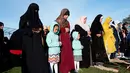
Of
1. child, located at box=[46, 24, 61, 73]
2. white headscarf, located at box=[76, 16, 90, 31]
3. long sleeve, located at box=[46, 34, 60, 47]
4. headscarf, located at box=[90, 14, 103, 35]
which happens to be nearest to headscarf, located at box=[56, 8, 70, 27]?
child, located at box=[46, 24, 61, 73]

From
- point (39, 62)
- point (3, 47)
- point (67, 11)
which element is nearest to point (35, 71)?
point (39, 62)

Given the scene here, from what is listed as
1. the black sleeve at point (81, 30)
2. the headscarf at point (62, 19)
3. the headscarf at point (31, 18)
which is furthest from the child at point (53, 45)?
the black sleeve at point (81, 30)

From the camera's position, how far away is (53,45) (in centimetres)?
927

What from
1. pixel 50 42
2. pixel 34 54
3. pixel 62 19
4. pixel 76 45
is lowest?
pixel 34 54

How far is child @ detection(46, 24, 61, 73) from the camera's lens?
9.28m

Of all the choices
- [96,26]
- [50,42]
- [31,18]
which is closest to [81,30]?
[96,26]

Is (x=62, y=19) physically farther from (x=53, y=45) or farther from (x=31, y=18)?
(x=31, y=18)

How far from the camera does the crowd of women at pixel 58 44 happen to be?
8.12 m

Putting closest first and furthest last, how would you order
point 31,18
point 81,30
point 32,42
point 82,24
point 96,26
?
point 32,42, point 31,18, point 81,30, point 82,24, point 96,26

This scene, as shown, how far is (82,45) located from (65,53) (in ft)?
5.40

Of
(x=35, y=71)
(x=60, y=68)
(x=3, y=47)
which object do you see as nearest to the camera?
(x=35, y=71)

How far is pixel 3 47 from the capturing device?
11.5 m

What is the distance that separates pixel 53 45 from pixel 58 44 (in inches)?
7.5

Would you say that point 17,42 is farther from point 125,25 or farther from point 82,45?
point 125,25
